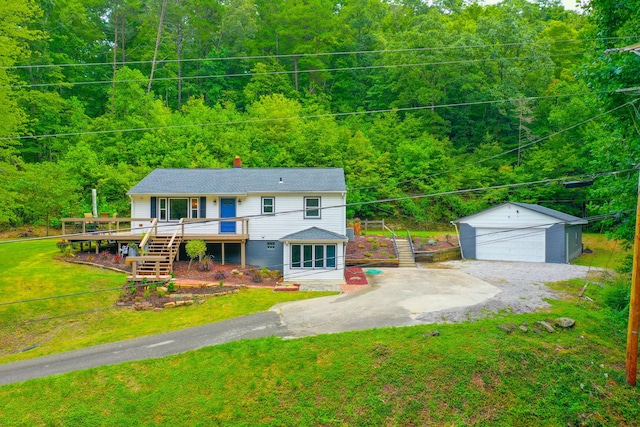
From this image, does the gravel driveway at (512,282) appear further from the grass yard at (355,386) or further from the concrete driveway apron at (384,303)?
the grass yard at (355,386)

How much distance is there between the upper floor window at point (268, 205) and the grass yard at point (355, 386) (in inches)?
393

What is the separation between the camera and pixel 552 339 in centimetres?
1111

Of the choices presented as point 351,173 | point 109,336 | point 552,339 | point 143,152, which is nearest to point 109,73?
point 143,152

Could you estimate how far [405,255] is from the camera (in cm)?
2244

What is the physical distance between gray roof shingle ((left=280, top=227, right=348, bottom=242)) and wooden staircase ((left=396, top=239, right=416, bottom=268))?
492cm

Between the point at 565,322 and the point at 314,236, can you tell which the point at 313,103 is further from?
the point at 565,322

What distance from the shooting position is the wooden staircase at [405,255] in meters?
21.3

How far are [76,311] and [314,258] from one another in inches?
387

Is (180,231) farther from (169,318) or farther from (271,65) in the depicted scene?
(271,65)

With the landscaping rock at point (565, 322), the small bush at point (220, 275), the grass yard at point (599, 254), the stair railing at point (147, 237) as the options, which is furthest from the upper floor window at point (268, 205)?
the grass yard at point (599, 254)

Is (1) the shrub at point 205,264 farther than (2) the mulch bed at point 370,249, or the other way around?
(2) the mulch bed at point 370,249

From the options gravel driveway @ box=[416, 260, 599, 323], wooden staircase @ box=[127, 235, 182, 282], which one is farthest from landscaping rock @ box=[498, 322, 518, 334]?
wooden staircase @ box=[127, 235, 182, 282]

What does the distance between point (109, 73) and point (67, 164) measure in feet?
53.4

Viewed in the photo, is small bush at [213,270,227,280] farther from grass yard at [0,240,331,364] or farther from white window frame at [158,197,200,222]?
white window frame at [158,197,200,222]
